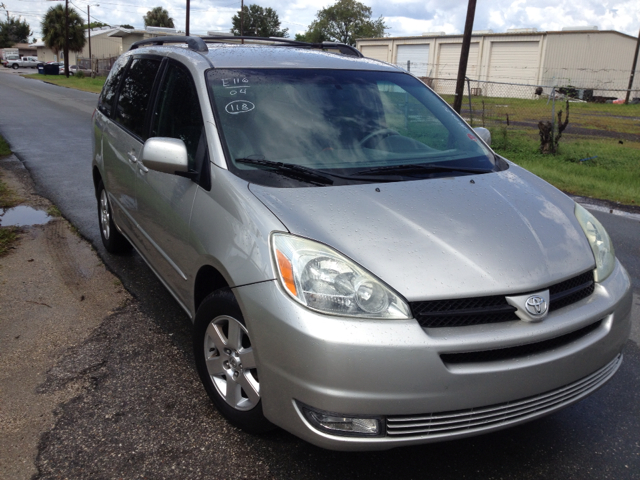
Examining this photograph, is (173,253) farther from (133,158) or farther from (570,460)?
(570,460)

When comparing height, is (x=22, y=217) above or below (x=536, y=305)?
below

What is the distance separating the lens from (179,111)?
3.55 meters

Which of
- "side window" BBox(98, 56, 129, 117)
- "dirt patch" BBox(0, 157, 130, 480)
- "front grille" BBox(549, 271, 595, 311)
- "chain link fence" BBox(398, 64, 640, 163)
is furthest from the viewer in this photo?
"chain link fence" BBox(398, 64, 640, 163)

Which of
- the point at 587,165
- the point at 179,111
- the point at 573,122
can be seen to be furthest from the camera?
the point at 573,122

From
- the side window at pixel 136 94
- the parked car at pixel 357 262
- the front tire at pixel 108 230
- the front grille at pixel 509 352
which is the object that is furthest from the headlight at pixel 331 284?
the front tire at pixel 108 230

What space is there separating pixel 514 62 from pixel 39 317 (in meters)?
49.0

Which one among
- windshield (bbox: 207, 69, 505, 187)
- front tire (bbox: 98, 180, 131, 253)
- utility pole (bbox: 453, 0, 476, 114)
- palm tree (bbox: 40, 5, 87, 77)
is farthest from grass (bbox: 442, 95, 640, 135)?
palm tree (bbox: 40, 5, 87, 77)

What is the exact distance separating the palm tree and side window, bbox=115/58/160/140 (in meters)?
63.2

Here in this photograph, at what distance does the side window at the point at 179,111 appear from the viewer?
10.8 ft

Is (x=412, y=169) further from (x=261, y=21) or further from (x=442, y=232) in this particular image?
(x=261, y=21)

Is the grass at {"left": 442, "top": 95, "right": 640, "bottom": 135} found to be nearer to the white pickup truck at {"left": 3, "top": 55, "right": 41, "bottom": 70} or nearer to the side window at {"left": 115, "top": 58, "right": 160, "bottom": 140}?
the side window at {"left": 115, "top": 58, "right": 160, "bottom": 140}

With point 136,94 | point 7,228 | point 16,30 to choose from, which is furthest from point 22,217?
point 16,30

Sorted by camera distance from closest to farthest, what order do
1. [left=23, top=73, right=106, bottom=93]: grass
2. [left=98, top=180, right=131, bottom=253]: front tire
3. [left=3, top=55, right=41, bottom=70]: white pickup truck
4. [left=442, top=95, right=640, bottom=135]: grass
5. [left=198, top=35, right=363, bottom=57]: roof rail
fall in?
[left=198, top=35, right=363, bottom=57]: roof rail < [left=98, top=180, right=131, bottom=253]: front tire < [left=442, top=95, right=640, bottom=135]: grass < [left=23, top=73, right=106, bottom=93]: grass < [left=3, top=55, right=41, bottom=70]: white pickup truck

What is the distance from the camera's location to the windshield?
10.1ft
